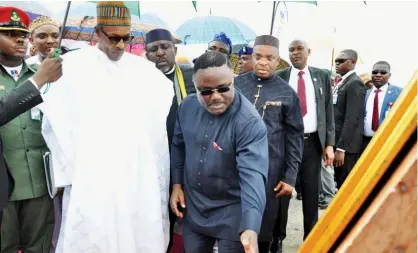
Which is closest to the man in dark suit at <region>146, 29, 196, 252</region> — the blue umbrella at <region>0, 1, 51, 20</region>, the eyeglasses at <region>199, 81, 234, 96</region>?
the eyeglasses at <region>199, 81, 234, 96</region>

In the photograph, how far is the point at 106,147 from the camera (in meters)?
2.54

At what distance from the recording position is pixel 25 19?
9.70 feet

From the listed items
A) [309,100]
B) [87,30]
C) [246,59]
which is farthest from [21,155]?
[87,30]

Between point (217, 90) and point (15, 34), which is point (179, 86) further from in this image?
point (15, 34)

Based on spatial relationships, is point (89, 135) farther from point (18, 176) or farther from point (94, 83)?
point (18, 176)

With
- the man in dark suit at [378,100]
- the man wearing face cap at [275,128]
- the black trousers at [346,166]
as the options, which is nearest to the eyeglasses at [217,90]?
the man wearing face cap at [275,128]

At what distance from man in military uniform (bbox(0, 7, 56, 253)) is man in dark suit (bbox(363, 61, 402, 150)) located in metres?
4.46

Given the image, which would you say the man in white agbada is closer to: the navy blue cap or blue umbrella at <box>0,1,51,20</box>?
the navy blue cap

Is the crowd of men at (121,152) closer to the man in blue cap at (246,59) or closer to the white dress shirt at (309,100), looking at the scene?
the white dress shirt at (309,100)

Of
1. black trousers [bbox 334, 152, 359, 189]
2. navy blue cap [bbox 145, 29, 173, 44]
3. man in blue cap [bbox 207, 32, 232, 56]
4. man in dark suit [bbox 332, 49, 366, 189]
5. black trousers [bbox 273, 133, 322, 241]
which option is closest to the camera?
navy blue cap [bbox 145, 29, 173, 44]

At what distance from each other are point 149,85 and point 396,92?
15.6ft

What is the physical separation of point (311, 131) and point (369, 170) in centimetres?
342

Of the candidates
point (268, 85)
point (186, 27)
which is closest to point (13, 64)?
point (268, 85)

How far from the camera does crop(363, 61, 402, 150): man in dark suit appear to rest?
6.03 metres
